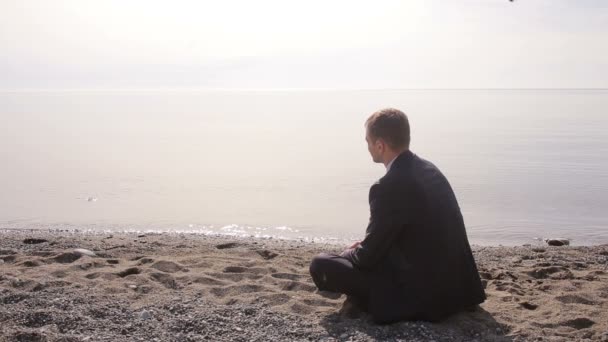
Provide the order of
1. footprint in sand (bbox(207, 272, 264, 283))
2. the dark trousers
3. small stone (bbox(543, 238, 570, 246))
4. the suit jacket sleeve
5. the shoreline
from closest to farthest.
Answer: the suit jacket sleeve
the dark trousers
footprint in sand (bbox(207, 272, 264, 283))
small stone (bbox(543, 238, 570, 246))
the shoreline

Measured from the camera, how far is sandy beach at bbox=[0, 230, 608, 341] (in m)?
5.34

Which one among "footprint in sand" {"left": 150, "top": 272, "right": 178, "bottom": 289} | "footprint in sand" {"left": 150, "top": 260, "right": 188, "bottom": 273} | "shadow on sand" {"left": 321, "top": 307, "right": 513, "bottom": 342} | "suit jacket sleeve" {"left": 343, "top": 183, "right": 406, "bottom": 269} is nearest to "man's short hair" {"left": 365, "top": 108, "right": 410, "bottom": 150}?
"suit jacket sleeve" {"left": 343, "top": 183, "right": 406, "bottom": 269}

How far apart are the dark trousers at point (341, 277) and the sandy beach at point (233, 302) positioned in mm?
197

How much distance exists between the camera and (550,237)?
12109mm

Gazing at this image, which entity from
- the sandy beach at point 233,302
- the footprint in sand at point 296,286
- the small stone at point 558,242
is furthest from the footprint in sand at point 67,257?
the small stone at point 558,242

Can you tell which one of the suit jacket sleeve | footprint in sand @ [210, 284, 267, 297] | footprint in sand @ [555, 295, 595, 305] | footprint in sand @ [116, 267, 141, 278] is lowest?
footprint in sand @ [555, 295, 595, 305]

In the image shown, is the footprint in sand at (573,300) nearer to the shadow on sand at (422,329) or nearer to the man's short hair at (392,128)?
the shadow on sand at (422,329)

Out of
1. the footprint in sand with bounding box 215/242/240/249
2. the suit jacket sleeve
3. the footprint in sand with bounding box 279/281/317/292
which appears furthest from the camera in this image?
the footprint in sand with bounding box 215/242/240/249

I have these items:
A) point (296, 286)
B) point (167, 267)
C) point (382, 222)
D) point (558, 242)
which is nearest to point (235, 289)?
point (296, 286)

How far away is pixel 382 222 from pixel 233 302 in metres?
1.71

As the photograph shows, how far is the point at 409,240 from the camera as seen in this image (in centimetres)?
548

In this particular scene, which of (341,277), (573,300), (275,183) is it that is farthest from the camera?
(275,183)

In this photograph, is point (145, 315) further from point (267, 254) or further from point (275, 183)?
point (275, 183)

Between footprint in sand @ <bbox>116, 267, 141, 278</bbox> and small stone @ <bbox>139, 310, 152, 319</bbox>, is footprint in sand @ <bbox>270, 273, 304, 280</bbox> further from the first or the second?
small stone @ <bbox>139, 310, 152, 319</bbox>
